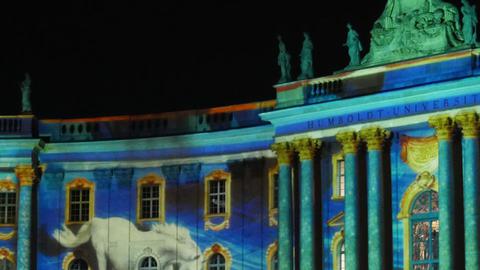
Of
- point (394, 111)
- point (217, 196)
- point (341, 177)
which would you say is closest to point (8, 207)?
point (217, 196)

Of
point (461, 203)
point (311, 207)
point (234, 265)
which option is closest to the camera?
point (461, 203)

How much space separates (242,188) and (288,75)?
5259 mm

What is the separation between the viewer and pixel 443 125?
58.5m

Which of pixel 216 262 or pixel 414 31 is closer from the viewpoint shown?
pixel 414 31

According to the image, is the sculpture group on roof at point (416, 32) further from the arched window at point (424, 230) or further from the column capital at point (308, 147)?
the arched window at point (424, 230)

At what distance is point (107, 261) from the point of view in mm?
68812

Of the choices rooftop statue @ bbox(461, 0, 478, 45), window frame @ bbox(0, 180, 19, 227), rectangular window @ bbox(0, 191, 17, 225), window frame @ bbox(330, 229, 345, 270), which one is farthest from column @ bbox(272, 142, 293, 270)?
rectangular window @ bbox(0, 191, 17, 225)

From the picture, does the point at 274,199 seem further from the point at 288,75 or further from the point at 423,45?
the point at 423,45

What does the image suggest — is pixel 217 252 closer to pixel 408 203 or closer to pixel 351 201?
pixel 351 201

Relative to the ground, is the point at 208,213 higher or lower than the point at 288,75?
lower

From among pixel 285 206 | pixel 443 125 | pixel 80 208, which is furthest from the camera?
pixel 80 208

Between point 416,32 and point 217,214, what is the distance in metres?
12.1

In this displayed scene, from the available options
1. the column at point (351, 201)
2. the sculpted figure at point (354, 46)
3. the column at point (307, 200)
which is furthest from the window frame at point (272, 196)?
the sculpted figure at point (354, 46)

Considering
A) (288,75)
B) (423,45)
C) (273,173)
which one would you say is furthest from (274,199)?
(423,45)
